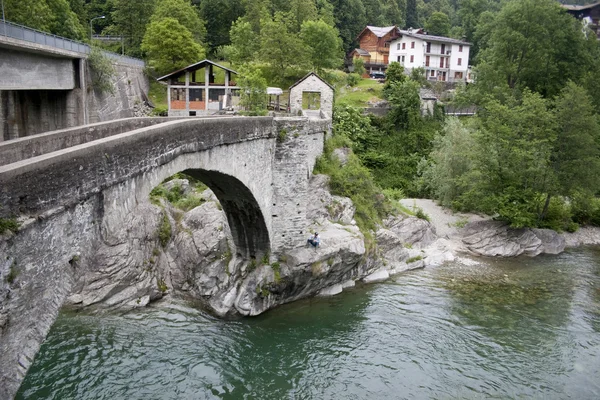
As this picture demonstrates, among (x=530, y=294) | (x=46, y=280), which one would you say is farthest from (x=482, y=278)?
(x=46, y=280)

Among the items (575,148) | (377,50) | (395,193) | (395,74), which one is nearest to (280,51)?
(395,74)

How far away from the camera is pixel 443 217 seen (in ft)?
97.3

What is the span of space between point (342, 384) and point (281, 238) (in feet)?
20.9

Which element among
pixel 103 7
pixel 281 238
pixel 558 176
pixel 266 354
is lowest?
pixel 266 354

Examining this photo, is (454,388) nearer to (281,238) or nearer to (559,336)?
(559,336)

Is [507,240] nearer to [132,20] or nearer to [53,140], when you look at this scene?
[53,140]

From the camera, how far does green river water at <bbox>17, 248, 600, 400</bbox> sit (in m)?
13.0

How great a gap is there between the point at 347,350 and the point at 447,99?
38.5m

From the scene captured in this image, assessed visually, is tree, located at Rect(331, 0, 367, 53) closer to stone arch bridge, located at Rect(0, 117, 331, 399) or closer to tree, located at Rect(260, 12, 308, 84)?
tree, located at Rect(260, 12, 308, 84)

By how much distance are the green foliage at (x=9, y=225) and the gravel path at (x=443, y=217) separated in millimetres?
24189

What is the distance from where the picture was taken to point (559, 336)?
16203 mm

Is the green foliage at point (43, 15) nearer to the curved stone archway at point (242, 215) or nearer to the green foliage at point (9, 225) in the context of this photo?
the curved stone archway at point (242, 215)

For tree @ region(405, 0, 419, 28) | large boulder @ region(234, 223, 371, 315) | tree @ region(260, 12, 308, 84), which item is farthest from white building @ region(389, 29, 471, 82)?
large boulder @ region(234, 223, 371, 315)

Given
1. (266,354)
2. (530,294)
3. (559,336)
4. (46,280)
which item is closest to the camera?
(46,280)
